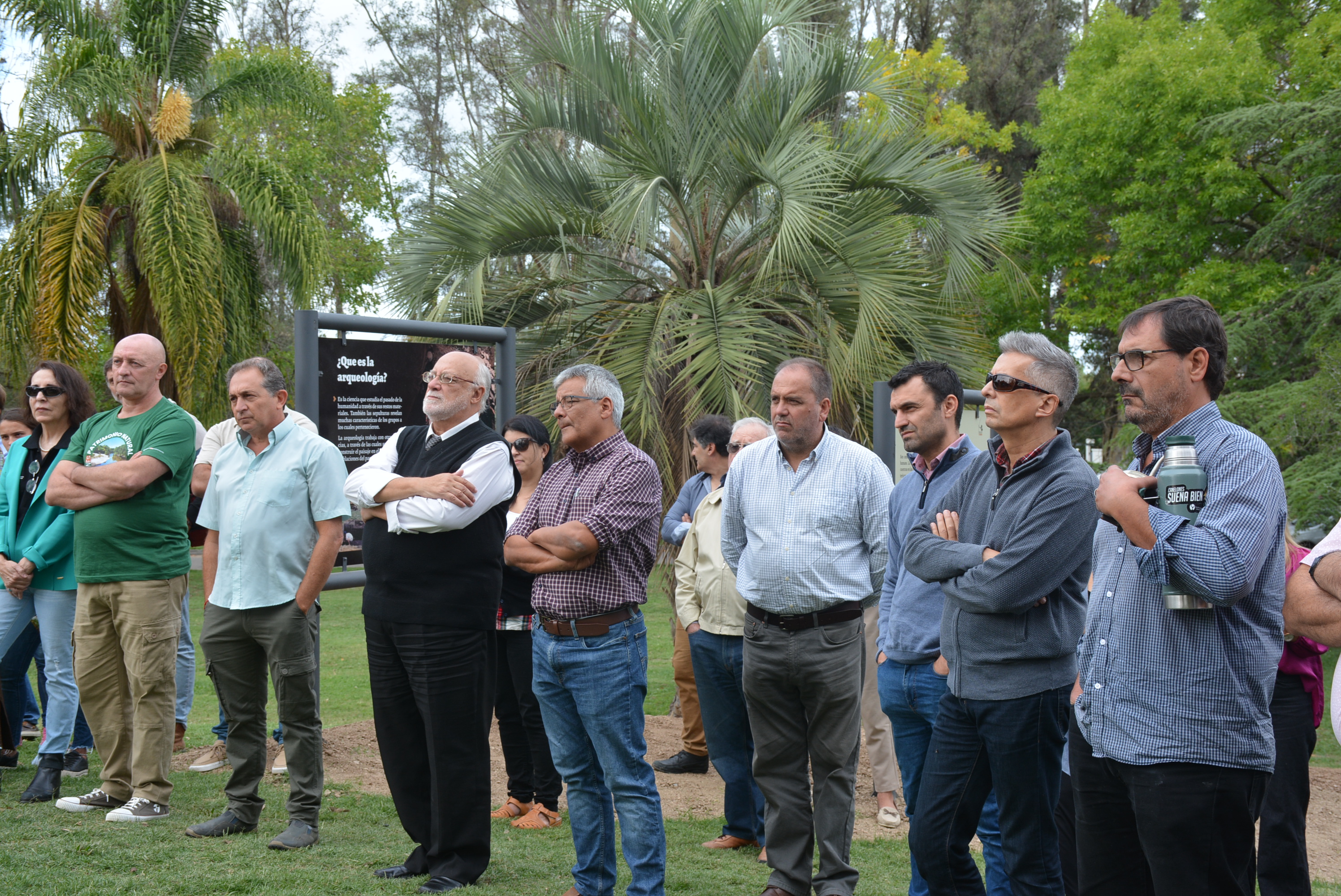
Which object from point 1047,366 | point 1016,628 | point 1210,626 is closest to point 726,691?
point 1016,628

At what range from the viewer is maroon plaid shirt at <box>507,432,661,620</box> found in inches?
175

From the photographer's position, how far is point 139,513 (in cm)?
570

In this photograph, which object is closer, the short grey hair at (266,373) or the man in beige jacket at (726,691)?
the short grey hair at (266,373)

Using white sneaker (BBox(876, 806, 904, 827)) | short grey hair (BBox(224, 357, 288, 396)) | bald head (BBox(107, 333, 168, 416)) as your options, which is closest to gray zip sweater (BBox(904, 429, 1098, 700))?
white sneaker (BBox(876, 806, 904, 827))

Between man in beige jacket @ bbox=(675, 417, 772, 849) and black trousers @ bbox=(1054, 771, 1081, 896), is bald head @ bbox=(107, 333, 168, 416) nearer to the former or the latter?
man in beige jacket @ bbox=(675, 417, 772, 849)

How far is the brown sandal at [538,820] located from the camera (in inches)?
239

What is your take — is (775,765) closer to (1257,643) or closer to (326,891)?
(326,891)

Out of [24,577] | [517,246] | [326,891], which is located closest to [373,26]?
[517,246]

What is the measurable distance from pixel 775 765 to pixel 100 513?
3.63m

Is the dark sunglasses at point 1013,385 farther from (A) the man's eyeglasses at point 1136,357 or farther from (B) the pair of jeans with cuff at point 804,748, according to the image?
(B) the pair of jeans with cuff at point 804,748

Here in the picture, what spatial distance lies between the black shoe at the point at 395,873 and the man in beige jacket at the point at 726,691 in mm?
1601

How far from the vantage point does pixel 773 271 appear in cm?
857

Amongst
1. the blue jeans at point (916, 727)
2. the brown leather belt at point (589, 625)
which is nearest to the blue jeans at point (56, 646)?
the brown leather belt at point (589, 625)

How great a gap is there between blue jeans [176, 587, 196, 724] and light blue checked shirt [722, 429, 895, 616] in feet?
13.9
